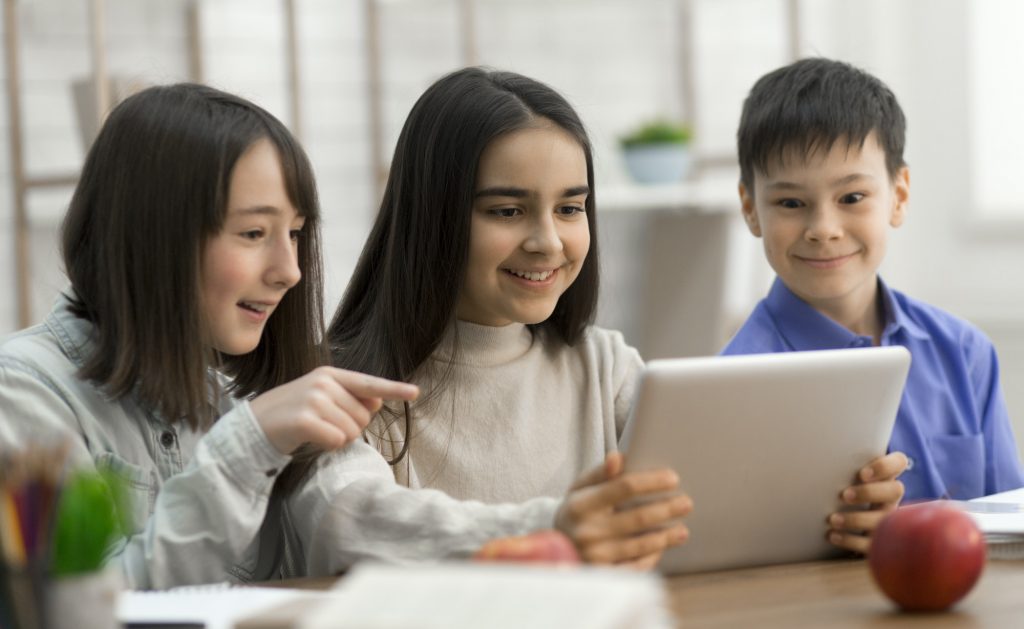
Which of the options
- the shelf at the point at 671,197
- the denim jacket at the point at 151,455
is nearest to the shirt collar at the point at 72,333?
the denim jacket at the point at 151,455

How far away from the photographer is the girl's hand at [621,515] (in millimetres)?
1160

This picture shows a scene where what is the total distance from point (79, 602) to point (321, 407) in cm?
41

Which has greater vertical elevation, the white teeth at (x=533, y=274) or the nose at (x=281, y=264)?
the nose at (x=281, y=264)

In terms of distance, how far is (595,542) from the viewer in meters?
1.16

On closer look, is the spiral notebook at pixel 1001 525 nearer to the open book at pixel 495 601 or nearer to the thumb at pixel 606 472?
the thumb at pixel 606 472

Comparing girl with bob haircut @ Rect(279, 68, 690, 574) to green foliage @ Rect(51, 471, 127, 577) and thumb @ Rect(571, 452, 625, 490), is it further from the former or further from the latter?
green foliage @ Rect(51, 471, 127, 577)

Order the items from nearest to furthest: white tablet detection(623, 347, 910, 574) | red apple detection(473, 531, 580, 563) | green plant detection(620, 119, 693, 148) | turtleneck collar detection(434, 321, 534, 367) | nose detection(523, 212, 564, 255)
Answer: red apple detection(473, 531, 580, 563) → white tablet detection(623, 347, 910, 574) → nose detection(523, 212, 564, 255) → turtleneck collar detection(434, 321, 534, 367) → green plant detection(620, 119, 693, 148)

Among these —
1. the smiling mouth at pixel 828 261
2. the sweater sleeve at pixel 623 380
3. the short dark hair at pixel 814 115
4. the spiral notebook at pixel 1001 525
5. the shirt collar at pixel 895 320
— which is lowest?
the spiral notebook at pixel 1001 525

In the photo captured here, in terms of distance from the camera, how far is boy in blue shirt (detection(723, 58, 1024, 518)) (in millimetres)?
1837

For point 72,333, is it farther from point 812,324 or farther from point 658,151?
point 658,151

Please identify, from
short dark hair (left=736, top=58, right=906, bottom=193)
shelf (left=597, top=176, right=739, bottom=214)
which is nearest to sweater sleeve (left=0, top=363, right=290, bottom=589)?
short dark hair (left=736, top=58, right=906, bottom=193)

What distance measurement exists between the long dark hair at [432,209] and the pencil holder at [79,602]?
743 millimetres

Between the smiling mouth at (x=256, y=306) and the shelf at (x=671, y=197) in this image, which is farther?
the shelf at (x=671, y=197)

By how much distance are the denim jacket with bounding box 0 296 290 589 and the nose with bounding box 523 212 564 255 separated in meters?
0.41
